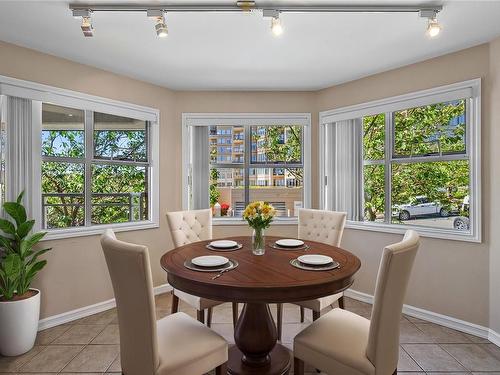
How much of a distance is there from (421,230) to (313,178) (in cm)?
138

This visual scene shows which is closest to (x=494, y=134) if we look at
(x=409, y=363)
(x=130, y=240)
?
(x=409, y=363)

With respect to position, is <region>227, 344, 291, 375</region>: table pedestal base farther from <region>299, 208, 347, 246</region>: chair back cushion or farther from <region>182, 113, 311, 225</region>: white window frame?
<region>182, 113, 311, 225</region>: white window frame

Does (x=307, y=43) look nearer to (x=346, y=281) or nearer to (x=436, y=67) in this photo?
(x=436, y=67)

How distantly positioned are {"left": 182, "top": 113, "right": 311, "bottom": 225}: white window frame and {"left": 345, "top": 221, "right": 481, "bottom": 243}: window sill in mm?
726

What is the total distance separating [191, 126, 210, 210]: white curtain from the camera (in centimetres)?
396

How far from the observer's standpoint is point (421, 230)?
298 cm

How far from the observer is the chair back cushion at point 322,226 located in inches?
106

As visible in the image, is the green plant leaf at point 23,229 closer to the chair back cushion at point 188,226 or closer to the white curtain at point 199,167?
the chair back cushion at point 188,226

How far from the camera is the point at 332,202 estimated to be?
12.4 feet

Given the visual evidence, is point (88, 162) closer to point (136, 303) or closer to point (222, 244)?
→ point (222, 244)

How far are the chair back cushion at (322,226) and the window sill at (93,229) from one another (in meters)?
1.83

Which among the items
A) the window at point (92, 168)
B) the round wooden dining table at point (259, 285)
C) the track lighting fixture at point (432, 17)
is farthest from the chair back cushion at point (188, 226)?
the track lighting fixture at point (432, 17)

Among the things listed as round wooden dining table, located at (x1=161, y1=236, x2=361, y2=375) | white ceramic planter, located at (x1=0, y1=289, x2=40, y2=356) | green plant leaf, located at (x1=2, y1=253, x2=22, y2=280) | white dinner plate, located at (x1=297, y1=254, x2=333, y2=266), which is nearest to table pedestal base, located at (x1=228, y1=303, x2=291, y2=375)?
round wooden dining table, located at (x1=161, y1=236, x2=361, y2=375)

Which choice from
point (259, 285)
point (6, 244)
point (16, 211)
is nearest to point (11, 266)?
point (6, 244)
